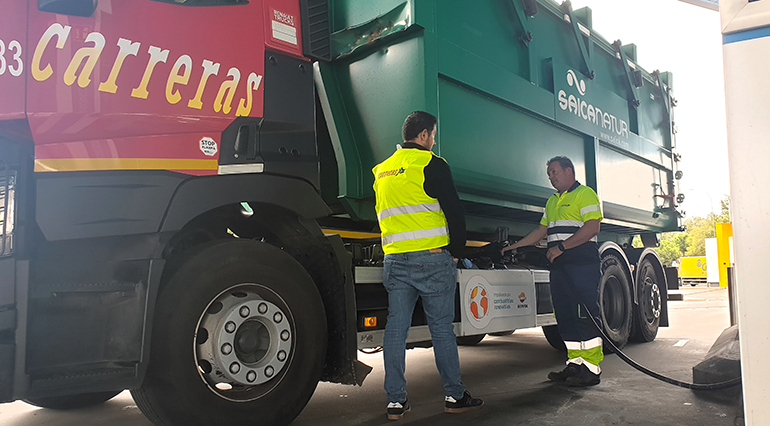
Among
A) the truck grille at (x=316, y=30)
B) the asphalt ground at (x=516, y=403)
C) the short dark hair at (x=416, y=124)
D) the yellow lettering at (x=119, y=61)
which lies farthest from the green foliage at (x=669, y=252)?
the yellow lettering at (x=119, y=61)

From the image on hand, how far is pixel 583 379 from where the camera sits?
4.25m

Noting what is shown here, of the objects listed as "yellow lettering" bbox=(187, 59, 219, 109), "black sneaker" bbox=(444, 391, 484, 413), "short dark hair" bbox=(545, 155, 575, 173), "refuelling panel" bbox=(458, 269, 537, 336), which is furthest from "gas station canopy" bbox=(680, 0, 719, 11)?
"yellow lettering" bbox=(187, 59, 219, 109)

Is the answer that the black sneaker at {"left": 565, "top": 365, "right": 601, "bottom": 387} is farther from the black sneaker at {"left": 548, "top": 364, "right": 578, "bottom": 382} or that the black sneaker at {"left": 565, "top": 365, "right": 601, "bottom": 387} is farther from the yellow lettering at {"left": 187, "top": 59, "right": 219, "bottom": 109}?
the yellow lettering at {"left": 187, "top": 59, "right": 219, "bottom": 109}

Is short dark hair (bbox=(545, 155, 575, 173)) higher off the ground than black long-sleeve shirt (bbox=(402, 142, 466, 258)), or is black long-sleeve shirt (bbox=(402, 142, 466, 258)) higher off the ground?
short dark hair (bbox=(545, 155, 575, 173))

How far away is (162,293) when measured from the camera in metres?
2.49

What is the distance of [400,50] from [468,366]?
3169 mm

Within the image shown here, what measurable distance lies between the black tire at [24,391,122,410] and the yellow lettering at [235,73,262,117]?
2.17 m

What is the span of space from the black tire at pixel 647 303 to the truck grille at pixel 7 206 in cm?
601

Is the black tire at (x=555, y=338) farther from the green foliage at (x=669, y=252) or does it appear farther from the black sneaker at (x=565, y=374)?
the green foliage at (x=669, y=252)

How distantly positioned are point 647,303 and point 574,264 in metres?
2.80

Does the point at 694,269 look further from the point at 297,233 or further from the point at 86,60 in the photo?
the point at 86,60

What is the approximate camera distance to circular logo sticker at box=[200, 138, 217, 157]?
265 centimetres

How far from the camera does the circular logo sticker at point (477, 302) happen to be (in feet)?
13.3

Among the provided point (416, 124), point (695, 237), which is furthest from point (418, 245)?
point (695, 237)
